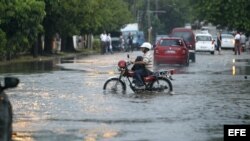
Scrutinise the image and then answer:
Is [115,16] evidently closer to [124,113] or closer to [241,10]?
[241,10]

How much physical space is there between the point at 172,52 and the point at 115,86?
1772 cm

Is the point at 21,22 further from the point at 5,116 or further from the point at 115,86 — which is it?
the point at 5,116

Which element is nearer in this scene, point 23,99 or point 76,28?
point 23,99

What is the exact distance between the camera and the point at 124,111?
18219mm

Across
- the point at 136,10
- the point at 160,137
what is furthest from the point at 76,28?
the point at 136,10

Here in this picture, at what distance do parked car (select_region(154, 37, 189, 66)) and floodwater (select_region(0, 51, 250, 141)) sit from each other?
12364 mm

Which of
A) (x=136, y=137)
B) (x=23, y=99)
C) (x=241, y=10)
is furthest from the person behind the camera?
(x=241, y=10)

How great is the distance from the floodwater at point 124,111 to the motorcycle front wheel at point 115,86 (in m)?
0.30

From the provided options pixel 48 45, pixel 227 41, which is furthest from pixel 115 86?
pixel 227 41

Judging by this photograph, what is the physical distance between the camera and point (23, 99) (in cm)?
2128

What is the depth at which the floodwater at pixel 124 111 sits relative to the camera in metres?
14.2

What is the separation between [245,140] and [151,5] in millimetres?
135886

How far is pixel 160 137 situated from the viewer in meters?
13.7

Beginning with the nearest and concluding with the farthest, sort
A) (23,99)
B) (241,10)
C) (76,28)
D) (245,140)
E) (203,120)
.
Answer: (245,140), (203,120), (23,99), (76,28), (241,10)
